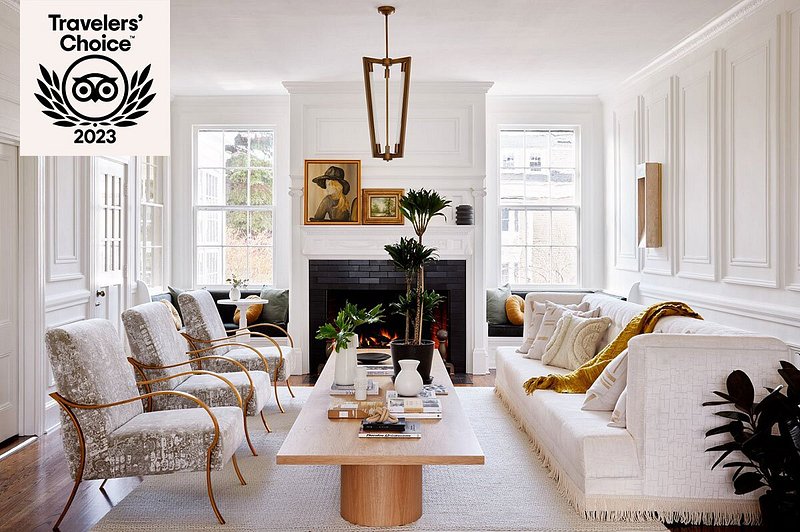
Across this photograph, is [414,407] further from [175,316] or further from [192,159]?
[192,159]

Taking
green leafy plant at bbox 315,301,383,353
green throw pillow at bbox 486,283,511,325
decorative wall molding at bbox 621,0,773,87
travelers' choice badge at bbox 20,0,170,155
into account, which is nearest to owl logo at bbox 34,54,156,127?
travelers' choice badge at bbox 20,0,170,155

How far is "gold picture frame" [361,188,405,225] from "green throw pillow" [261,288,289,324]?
1188 mm

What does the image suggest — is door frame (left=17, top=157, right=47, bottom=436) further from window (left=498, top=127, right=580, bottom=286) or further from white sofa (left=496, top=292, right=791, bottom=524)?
window (left=498, top=127, right=580, bottom=286)

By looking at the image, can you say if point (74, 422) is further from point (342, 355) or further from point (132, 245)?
point (132, 245)

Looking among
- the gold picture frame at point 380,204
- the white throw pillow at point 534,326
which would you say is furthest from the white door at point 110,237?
the white throw pillow at point 534,326

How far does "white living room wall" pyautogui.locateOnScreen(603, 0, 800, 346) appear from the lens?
14.7 ft

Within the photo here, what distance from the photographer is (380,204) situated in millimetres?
7105

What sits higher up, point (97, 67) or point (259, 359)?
point (97, 67)

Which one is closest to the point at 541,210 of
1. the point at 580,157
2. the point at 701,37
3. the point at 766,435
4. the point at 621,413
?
the point at 580,157

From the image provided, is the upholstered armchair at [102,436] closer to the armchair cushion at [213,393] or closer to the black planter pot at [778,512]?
the armchair cushion at [213,393]

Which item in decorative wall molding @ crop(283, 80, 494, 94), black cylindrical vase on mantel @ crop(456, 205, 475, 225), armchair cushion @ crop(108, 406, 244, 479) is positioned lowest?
armchair cushion @ crop(108, 406, 244, 479)

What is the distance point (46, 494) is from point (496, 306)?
475 centimetres

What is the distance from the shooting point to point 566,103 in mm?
7785

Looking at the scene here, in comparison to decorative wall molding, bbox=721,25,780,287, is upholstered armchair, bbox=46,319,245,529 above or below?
below
